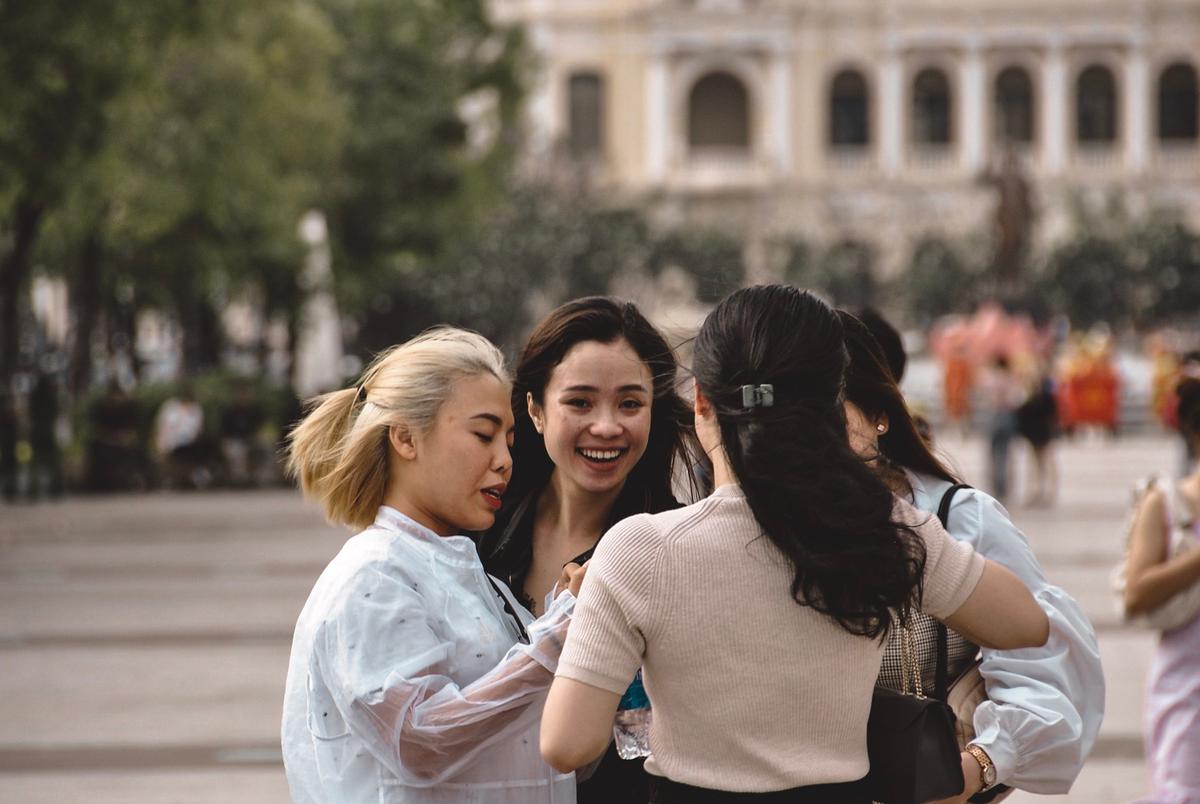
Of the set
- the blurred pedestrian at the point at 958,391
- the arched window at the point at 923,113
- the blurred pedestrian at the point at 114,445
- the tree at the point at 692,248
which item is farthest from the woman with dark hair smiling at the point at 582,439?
the arched window at the point at 923,113

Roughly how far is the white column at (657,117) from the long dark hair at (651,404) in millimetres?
60421

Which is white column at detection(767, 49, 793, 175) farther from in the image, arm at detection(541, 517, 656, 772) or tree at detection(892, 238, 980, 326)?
arm at detection(541, 517, 656, 772)

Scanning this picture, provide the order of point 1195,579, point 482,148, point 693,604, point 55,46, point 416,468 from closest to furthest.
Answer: point 693,604, point 416,468, point 1195,579, point 55,46, point 482,148

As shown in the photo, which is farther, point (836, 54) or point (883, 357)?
point (836, 54)

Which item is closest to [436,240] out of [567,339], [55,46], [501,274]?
[501,274]

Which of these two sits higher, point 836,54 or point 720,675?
point 836,54

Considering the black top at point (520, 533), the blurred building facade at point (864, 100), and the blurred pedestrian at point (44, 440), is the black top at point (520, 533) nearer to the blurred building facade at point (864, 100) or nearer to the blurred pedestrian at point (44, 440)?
the blurred pedestrian at point (44, 440)

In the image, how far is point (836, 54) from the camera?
211ft

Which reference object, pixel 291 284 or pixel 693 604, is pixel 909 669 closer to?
pixel 693 604

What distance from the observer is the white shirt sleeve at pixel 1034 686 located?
3.20m

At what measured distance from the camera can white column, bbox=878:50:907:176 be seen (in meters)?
63.4

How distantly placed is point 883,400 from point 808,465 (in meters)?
0.78

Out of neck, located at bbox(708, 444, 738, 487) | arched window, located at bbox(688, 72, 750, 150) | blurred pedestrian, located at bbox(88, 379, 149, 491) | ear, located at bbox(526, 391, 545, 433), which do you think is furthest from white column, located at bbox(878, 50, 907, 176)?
neck, located at bbox(708, 444, 738, 487)

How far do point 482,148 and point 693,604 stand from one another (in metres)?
40.4
